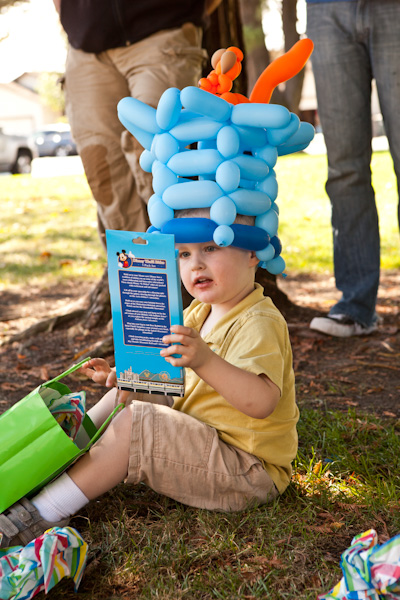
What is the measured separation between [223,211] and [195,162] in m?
0.19

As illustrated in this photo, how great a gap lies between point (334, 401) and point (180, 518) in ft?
3.86

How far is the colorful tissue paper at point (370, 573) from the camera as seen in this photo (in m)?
1.56

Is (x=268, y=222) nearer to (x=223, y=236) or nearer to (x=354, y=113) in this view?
(x=223, y=236)

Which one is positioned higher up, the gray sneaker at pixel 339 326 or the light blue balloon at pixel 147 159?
the light blue balloon at pixel 147 159

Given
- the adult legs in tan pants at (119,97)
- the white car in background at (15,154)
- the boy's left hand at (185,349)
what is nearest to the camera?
the boy's left hand at (185,349)

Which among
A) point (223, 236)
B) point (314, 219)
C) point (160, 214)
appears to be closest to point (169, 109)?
point (160, 214)

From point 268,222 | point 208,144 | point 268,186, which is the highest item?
point 208,144

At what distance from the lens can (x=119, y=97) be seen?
140 inches

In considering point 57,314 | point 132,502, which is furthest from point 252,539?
point 57,314

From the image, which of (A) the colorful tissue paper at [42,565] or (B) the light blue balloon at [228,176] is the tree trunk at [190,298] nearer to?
(B) the light blue balloon at [228,176]

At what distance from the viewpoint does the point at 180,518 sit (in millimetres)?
2174

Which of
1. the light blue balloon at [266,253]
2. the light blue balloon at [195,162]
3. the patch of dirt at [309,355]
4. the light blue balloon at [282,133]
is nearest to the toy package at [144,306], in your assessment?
the light blue balloon at [195,162]

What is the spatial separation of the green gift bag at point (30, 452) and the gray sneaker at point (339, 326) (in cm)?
212

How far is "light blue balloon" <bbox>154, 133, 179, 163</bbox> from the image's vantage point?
2166 millimetres
